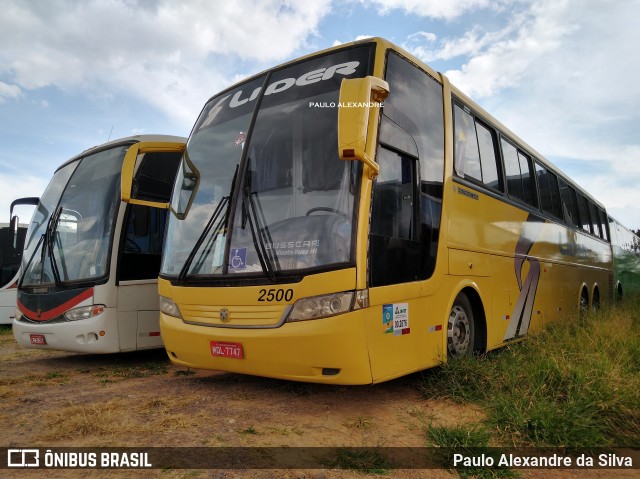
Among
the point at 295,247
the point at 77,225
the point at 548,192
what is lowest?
the point at 295,247

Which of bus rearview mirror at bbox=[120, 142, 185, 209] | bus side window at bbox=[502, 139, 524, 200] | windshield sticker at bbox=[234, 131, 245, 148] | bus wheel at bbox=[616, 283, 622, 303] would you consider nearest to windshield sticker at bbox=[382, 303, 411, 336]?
windshield sticker at bbox=[234, 131, 245, 148]

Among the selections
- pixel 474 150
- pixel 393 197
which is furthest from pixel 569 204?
pixel 393 197

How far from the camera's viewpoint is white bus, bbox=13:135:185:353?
22.3 ft

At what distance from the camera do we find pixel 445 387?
15.8 ft

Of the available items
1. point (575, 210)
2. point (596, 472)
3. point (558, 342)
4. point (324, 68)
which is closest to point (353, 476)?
point (596, 472)

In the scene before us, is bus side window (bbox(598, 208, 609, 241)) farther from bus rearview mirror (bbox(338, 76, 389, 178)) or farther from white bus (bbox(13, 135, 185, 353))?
bus rearview mirror (bbox(338, 76, 389, 178))

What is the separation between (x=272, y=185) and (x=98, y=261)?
3.51 metres

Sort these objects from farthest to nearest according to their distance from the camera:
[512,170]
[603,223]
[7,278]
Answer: [603,223] → [7,278] → [512,170]

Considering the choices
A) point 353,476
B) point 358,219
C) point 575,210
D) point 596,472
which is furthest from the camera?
point 575,210

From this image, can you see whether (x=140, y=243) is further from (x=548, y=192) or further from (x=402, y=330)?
(x=548, y=192)

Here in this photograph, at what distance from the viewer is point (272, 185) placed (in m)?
4.72

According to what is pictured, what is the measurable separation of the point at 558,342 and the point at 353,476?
4.11 metres

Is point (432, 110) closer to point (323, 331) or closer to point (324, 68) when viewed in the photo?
point (324, 68)

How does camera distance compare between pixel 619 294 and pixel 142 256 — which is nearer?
pixel 142 256
